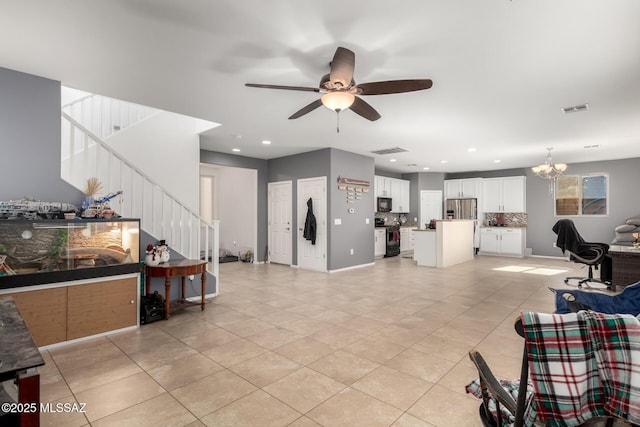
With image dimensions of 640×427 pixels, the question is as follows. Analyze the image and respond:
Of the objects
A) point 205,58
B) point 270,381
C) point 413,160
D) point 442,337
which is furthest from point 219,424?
point 413,160

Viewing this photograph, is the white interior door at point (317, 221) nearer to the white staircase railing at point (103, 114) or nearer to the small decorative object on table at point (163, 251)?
the white staircase railing at point (103, 114)

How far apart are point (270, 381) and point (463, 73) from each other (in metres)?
3.37

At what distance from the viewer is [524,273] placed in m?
6.69

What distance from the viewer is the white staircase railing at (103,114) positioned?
465cm

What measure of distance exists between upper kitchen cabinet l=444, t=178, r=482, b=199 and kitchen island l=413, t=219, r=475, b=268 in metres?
2.44

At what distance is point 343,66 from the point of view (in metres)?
2.38

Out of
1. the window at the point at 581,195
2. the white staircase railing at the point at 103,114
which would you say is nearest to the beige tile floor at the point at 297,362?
the white staircase railing at the point at 103,114

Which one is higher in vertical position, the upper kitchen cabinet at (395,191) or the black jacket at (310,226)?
the upper kitchen cabinet at (395,191)

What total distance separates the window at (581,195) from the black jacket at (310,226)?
730 cm

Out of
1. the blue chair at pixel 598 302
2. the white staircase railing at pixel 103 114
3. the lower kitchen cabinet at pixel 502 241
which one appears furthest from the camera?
the lower kitchen cabinet at pixel 502 241

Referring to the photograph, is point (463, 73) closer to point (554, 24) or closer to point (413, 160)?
point (554, 24)

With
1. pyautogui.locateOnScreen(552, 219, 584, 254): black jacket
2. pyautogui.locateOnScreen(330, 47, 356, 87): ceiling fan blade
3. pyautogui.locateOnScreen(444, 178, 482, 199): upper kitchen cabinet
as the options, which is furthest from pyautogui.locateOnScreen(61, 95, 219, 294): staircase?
pyautogui.locateOnScreen(444, 178, 482, 199): upper kitchen cabinet

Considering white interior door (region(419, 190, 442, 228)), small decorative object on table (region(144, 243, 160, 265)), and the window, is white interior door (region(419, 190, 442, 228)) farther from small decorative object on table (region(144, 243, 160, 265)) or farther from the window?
small decorative object on table (region(144, 243, 160, 265))

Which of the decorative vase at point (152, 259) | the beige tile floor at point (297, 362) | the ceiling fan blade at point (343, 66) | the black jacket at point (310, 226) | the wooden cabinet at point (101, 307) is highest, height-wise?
the ceiling fan blade at point (343, 66)
